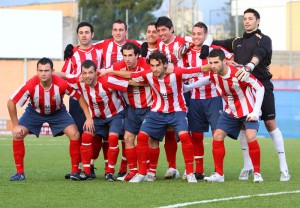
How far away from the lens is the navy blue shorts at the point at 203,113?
36.8 feet

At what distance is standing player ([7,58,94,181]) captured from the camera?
35.8 ft

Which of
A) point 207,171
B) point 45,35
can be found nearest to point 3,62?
point 45,35

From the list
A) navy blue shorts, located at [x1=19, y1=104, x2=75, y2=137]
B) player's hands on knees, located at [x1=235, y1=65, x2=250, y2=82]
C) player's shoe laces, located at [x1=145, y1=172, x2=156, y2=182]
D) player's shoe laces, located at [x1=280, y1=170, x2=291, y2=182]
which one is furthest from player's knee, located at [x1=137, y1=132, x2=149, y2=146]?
→ player's shoe laces, located at [x1=280, y1=170, x2=291, y2=182]

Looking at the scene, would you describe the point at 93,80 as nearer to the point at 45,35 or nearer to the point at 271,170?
the point at 271,170

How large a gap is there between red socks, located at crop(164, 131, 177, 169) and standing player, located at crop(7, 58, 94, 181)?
1.13 m

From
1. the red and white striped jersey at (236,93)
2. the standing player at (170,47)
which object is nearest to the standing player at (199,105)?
the standing player at (170,47)

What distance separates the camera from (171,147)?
1145cm

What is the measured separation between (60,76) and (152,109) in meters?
1.42

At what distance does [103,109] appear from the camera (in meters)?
11.1

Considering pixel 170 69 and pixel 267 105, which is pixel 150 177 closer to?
pixel 170 69

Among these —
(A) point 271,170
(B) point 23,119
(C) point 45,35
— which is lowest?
(A) point 271,170

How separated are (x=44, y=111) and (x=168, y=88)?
172cm

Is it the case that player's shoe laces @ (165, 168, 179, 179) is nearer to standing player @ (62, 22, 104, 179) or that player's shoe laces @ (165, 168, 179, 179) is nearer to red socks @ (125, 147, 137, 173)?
A: red socks @ (125, 147, 137, 173)

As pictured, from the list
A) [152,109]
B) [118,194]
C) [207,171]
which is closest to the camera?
[118,194]
